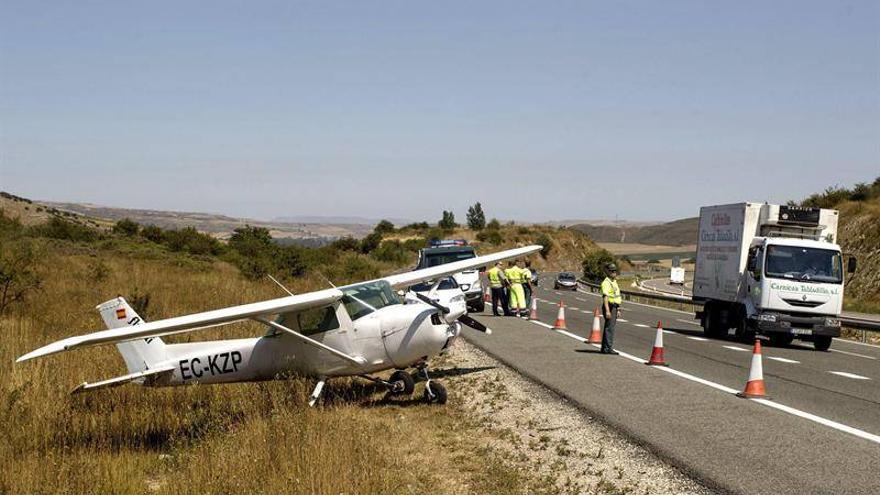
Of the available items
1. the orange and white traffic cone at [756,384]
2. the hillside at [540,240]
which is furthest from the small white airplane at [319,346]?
the hillside at [540,240]

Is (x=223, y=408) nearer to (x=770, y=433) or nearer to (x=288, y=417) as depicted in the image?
(x=288, y=417)

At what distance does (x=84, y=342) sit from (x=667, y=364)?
10454mm

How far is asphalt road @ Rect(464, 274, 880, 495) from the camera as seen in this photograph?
24.3 ft

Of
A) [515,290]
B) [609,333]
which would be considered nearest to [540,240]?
[515,290]

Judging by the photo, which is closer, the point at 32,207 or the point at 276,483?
the point at 276,483

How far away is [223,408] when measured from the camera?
11.6 metres

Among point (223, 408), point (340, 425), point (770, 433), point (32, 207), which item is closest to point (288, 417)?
point (340, 425)

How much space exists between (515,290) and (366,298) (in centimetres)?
1454

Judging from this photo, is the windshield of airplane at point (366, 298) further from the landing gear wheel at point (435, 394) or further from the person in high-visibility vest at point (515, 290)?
the person in high-visibility vest at point (515, 290)

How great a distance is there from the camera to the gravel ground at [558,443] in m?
7.23

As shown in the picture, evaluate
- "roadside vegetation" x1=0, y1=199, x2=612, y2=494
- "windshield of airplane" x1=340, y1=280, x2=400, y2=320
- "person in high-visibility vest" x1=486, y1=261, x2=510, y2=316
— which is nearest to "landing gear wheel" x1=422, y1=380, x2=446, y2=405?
"roadside vegetation" x1=0, y1=199, x2=612, y2=494

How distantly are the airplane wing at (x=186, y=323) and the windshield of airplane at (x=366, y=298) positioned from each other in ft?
0.82

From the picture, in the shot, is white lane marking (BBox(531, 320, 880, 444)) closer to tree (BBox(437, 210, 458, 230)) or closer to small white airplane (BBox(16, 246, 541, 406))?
small white airplane (BBox(16, 246, 541, 406))

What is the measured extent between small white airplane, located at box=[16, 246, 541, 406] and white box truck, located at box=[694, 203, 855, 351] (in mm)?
10926
